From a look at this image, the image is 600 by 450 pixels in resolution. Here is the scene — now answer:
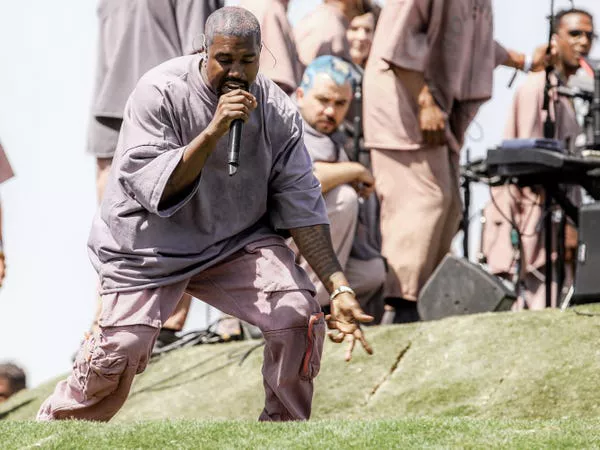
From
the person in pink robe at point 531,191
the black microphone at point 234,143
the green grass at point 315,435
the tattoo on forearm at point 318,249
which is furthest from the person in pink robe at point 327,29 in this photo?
the green grass at point 315,435

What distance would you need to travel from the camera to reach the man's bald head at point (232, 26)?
699cm

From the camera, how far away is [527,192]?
44.4 feet

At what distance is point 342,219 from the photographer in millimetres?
10523

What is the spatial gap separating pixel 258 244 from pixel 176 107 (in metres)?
0.66

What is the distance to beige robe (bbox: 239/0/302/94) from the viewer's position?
10773 millimetres

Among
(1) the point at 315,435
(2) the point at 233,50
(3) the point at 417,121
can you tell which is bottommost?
(1) the point at 315,435

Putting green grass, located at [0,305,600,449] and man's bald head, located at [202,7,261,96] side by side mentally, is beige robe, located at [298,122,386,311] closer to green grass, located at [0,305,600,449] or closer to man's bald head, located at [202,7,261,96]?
green grass, located at [0,305,600,449]

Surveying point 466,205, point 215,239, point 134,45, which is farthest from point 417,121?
point 215,239

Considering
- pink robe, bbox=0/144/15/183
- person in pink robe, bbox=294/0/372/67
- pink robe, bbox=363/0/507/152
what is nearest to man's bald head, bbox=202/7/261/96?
pink robe, bbox=0/144/15/183

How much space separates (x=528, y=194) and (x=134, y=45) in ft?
13.6

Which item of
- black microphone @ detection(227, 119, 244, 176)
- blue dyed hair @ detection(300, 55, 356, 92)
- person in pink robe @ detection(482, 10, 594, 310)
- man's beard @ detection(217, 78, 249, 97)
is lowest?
person in pink robe @ detection(482, 10, 594, 310)

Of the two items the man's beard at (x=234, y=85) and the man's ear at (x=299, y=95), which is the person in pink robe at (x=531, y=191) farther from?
the man's beard at (x=234, y=85)

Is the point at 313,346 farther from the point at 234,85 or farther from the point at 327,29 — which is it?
the point at 327,29

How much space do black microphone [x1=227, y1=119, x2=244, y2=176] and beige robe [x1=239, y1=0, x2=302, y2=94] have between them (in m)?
3.98
